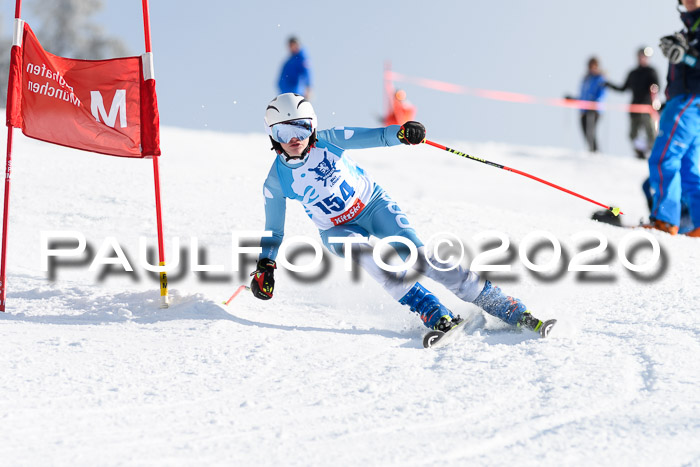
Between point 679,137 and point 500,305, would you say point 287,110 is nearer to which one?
→ point 500,305

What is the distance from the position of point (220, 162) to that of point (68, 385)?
287 inches


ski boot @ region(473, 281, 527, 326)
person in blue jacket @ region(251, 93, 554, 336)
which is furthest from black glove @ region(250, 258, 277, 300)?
ski boot @ region(473, 281, 527, 326)

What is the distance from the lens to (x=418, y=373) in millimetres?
2873

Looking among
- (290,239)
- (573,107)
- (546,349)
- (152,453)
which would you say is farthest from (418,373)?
(573,107)

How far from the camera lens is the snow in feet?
7.21

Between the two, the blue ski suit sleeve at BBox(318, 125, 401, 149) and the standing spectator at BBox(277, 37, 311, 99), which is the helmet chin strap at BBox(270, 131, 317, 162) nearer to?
the blue ski suit sleeve at BBox(318, 125, 401, 149)

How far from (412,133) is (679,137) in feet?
11.6

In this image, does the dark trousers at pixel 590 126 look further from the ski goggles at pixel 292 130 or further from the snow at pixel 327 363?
the ski goggles at pixel 292 130

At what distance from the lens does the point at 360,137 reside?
3701 mm

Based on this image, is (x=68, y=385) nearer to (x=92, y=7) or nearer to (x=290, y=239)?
(x=290, y=239)

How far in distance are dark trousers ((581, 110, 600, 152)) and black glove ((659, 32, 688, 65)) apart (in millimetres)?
7867

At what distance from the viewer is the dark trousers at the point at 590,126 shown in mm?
13475

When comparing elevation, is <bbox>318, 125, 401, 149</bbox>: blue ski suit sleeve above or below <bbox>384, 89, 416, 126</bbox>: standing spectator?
below

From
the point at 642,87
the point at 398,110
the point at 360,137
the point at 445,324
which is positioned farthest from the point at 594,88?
the point at 445,324
